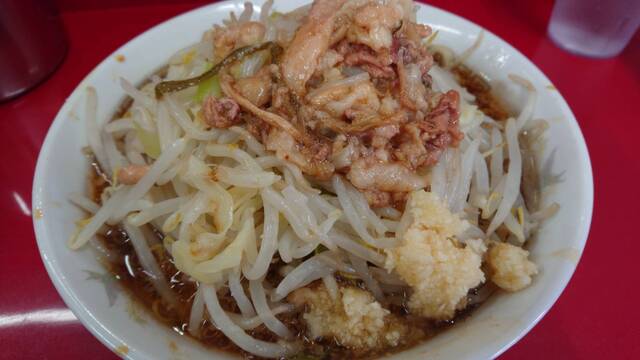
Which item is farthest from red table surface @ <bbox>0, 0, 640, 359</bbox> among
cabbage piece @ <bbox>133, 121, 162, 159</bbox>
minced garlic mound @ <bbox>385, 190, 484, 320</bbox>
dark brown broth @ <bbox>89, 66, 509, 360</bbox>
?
cabbage piece @ <bbox>133, 121, 162, 159</bbox>

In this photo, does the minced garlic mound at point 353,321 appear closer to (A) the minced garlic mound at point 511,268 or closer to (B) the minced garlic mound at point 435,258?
(B) the minced garlic mound at point 435,258

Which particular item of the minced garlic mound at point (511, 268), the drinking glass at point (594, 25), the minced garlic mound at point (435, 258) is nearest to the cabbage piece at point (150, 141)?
the minced garlic mound at point (435, 258)

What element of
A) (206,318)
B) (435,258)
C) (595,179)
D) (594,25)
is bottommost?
(595,179)

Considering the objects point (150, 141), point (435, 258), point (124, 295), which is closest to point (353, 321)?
point (435, 258)

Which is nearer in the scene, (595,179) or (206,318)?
(206,318)

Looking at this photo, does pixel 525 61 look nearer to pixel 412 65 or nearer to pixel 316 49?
pixel 412 65

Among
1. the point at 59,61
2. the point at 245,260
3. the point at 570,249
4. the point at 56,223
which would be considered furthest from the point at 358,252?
the point at 59,61

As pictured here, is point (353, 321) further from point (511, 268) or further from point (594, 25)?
point (594, 25)
